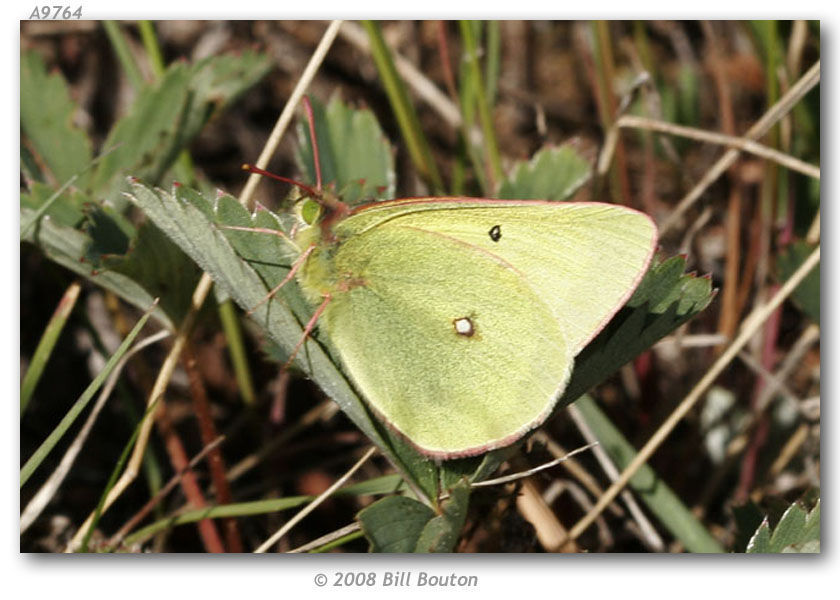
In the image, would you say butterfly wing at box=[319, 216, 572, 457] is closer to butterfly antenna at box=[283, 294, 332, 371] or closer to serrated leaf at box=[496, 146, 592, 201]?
butterfly antenna at box=[283, 294, 332, 371]

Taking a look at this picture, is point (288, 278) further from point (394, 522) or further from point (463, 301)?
point (394, 522)

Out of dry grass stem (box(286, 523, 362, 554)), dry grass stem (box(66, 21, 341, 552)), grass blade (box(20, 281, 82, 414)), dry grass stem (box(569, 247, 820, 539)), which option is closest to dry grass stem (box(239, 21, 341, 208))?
dry grass stem (box(66, 21, 341, 552))

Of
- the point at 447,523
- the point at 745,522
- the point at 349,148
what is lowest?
the point at 745,522

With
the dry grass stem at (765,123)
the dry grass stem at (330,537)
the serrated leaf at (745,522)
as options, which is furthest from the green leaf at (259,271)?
the dry grass stem at (765,123)

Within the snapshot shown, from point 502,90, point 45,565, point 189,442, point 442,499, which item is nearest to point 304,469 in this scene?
point 189,442

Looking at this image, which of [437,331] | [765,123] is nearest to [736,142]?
[765,123]

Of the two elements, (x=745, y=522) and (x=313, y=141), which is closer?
(x=313, y=141)
